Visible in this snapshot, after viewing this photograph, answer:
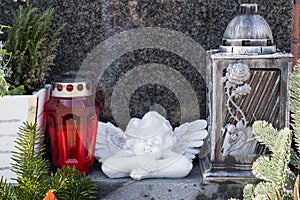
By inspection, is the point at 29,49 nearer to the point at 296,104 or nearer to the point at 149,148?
the point at 149,148

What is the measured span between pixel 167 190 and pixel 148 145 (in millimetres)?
175

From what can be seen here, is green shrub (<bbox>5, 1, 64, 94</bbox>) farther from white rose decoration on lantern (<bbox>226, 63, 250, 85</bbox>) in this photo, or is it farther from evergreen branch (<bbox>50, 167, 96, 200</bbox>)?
white rose decoration on lantern (<bbox>226, 63, 250, 85</bbox>)

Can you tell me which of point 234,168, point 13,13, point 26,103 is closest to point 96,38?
point 13,13

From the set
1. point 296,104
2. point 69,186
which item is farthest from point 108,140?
point 296,104

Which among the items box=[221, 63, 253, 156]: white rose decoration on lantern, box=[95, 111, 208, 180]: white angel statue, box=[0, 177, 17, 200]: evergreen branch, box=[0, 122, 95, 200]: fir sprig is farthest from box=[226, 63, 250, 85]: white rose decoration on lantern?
box=[0, 177, 17, 200]: evergreen branch

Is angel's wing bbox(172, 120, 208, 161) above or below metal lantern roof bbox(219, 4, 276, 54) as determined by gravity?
below

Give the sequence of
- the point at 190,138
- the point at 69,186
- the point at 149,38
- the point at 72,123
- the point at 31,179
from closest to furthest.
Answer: the point at 31,179
the point at 69,186
the point at 72,123
the point at 190,138
the point at 149,38

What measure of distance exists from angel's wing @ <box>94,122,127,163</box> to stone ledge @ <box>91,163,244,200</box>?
15 cm

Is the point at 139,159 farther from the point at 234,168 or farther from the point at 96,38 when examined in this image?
the point at 96,38

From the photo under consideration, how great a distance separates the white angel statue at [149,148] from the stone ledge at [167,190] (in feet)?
0.14

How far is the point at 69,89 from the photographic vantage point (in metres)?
1.57

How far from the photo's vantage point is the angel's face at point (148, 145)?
1.59 m

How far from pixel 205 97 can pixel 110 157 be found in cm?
47

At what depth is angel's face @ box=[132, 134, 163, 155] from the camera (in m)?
1.59
